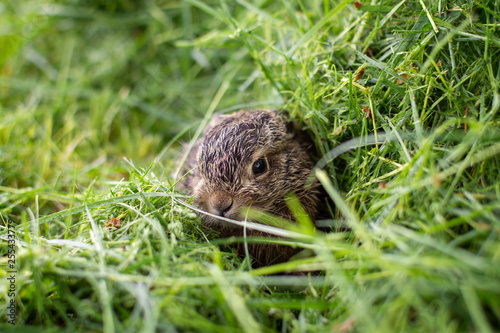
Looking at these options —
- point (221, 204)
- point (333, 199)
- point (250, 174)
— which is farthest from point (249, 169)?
point (333, 199)

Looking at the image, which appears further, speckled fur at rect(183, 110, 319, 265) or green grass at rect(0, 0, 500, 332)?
speckled fur at rect(183, 110, 319, 265)

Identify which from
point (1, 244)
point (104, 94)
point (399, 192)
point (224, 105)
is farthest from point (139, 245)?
point (104, 94)

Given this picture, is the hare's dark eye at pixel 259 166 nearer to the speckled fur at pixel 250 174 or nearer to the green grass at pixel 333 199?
the speckled fur at pixel 250 174

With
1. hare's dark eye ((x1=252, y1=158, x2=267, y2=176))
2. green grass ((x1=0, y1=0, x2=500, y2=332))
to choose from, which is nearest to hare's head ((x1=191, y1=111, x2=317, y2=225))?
hare's dark eye ((x1=252, y1=158, x2=267, y2=176))

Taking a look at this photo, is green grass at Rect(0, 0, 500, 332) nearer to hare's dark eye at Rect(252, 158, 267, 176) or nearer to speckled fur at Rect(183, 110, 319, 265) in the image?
speckled fur at Rect(183, 110, 319, 265)

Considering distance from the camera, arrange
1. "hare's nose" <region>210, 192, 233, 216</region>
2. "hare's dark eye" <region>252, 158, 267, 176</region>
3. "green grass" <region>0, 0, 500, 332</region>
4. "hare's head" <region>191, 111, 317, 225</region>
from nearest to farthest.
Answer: "green grass" <region>0, 0, 500, 332</region> < "hare's nose" <region>210, 192, 233, 216</region> < "hare's head" <region>191, 111, 317, 225</region> < "hare's dark eye" <region>252, 158, 267, 176</region>

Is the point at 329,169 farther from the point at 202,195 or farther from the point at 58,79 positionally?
the point at 58,79

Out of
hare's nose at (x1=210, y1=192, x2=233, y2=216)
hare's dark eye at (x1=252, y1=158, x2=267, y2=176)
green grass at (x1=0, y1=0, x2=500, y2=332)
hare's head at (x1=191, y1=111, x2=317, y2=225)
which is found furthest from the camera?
hare's dark eye at (x1=252, y1=158, x2=267, y2=176)

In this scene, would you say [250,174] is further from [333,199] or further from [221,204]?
[333,199]
